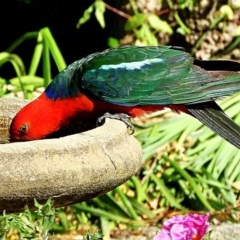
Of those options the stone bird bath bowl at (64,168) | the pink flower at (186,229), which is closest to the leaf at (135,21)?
the stone bird bath bowl at (64,168)

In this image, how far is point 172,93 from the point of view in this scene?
3.68 meters

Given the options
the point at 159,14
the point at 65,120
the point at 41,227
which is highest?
the point at 41,227

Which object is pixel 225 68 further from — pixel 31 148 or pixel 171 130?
pixel 171 130

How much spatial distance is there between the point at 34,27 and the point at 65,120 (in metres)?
4.39

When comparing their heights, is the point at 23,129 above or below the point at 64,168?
below

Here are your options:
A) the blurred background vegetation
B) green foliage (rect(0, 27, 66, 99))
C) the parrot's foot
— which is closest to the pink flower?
the parrot's foot

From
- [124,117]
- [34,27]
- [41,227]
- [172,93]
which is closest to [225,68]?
[172,93]

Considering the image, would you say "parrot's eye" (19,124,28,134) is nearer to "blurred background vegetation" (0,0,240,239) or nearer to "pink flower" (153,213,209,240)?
"pink flower" (153,213,209,240)

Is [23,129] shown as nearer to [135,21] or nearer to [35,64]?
[35,64]

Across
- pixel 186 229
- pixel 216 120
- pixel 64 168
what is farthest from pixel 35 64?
pixel 186 229

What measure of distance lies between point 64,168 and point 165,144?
295 centimetres

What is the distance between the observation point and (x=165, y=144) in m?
5.50

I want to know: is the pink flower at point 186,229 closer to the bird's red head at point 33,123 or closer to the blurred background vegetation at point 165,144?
the bird's red head at point 33,123

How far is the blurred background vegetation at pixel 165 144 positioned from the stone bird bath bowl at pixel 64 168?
2.04m
